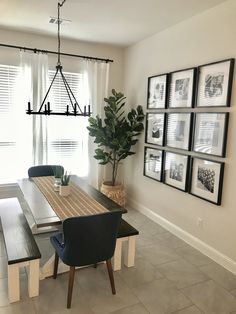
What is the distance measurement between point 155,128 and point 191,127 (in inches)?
30.9

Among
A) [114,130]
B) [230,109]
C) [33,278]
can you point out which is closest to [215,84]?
[230,109]

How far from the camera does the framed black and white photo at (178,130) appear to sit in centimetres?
320

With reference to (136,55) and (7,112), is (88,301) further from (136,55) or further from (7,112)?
(136,55)

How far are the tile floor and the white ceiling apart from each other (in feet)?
9.11

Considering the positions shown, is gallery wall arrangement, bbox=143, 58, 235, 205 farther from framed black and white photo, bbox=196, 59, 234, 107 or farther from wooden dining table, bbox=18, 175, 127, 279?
wooden dining table, bbox=18, 175, 127, 279

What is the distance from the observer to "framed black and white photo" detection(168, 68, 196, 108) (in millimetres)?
3115

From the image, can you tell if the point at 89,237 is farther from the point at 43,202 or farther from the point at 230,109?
the point at 230,109

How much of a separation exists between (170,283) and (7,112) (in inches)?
126

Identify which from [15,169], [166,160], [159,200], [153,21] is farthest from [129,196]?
[153,21]

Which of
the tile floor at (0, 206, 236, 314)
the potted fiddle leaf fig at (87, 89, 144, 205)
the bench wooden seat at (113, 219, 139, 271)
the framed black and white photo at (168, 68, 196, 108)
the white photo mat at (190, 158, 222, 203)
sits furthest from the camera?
the potted fiddle leaf fig at (87, 89, 144, 205)

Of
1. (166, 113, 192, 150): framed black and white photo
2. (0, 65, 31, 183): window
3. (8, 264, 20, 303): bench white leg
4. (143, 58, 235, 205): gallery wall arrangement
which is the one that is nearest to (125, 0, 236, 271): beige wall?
(143, 58, 235, 205): gallery wall arrangement

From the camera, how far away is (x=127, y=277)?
259 cm

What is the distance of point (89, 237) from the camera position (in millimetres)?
2018

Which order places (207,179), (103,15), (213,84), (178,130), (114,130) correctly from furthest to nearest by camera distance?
(114,130) → (178,130) → (103,15) → (207,179) → (213,84)
